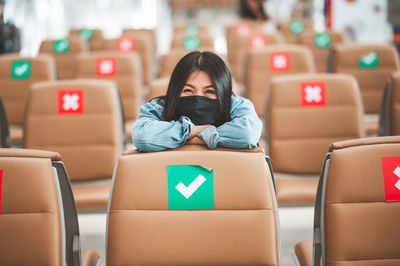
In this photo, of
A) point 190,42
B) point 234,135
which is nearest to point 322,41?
point 190,42

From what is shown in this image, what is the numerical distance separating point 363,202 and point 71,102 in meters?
1.65

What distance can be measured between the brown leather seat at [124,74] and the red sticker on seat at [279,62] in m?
1.00

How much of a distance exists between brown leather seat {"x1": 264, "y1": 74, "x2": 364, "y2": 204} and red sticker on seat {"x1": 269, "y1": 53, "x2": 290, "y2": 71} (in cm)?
100

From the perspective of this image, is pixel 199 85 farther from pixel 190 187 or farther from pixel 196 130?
pixel 190 187

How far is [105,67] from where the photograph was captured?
10.9ft

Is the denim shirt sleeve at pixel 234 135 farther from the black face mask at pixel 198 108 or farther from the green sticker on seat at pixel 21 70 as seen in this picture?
the green sticker on seat at pixel 21 70

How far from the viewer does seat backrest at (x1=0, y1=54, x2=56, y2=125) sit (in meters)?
3.22

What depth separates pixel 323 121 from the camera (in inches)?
93.5

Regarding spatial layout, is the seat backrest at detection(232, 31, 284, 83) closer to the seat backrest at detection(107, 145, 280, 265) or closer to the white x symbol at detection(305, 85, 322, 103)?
the white x symbol at detection(305, 85, 322, 103)

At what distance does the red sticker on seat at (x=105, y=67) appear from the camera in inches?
131

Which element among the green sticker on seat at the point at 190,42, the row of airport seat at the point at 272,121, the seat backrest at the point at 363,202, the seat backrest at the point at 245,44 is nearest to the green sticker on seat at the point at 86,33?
the green sticker on seat at the point at 190,42

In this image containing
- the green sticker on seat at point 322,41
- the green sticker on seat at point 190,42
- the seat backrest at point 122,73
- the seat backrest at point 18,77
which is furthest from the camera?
the green sticker on seat at point 190,42

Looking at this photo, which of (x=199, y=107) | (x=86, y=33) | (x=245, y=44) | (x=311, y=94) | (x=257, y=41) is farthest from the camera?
(x=86, y=33)

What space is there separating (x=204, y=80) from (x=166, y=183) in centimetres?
50
